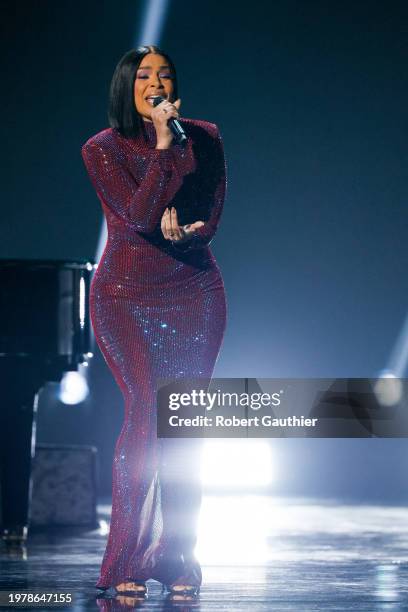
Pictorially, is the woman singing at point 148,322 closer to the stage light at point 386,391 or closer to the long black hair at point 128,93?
the long black hair at point 128,93

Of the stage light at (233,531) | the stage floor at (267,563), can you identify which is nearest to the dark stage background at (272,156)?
the stage light at (233,531)

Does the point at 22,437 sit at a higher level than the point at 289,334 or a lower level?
lower

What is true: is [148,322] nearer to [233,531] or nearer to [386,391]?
[386,391]

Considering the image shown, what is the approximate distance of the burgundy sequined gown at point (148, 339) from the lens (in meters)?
2.54

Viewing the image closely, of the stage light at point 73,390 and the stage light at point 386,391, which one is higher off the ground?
the stage light at point 73,390

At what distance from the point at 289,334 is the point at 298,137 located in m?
1.24

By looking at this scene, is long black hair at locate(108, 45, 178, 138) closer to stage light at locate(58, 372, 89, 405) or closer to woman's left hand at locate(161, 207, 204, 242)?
woman's left hand at locate(161, 207, 204, 242)

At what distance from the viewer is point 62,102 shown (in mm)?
7180

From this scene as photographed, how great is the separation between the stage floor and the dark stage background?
58.6 inches

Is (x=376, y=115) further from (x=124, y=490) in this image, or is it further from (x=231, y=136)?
(x=124, y=490)

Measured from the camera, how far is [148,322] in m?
2.57

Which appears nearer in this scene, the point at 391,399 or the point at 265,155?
the point at 391,399

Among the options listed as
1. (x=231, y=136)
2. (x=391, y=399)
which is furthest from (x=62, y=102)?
(x=391, y=399)

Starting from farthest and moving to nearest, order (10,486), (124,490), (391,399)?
(10,486)
(391,399)
(124,490)
